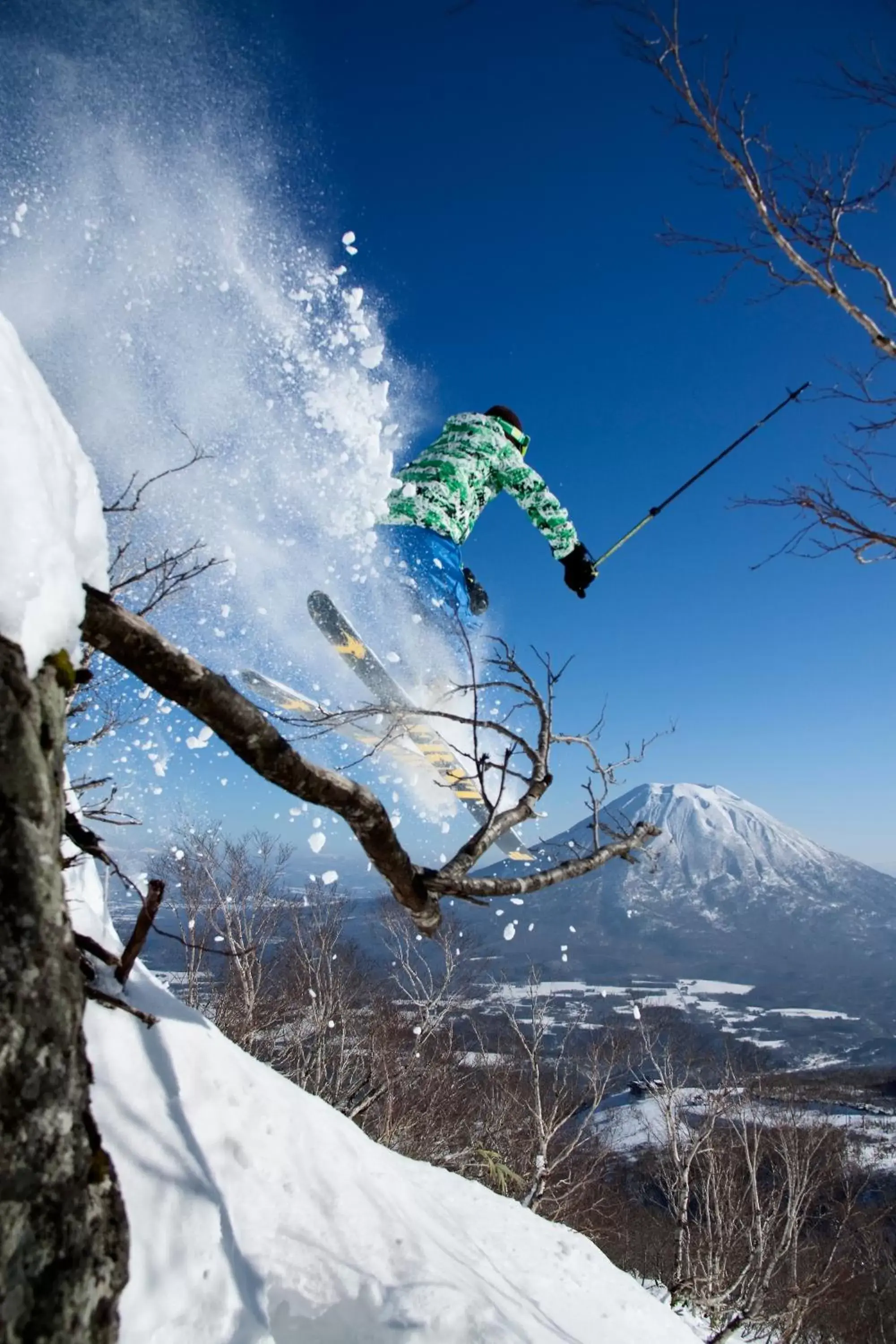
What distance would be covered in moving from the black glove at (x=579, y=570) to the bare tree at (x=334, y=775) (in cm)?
242

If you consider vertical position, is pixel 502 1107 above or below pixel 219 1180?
below

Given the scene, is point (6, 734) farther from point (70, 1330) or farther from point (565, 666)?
point (565, 666)

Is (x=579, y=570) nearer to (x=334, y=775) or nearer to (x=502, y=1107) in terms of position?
(x=334, y=775)

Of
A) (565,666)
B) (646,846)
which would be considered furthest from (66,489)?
(646,846)

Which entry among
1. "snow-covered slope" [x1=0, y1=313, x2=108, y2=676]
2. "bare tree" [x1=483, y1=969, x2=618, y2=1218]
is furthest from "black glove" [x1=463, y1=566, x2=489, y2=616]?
"bare tree" [x1=483, y1=969, x2=618, y2=1218]

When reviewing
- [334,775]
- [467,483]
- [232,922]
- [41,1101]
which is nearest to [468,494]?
[467,483]

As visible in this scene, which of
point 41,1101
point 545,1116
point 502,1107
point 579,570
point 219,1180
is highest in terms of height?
Result: point 579,570

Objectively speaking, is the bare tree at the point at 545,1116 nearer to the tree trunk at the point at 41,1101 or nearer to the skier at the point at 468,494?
the skier at the point at 468,494

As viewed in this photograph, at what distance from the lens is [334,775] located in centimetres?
254

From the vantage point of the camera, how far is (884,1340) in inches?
1089

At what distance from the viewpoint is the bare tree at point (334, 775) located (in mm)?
2002

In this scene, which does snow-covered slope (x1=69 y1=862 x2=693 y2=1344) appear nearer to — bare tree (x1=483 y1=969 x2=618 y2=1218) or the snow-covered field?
the snow-covered field

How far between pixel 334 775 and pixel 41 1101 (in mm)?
1455

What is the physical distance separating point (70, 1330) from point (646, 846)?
456cm
